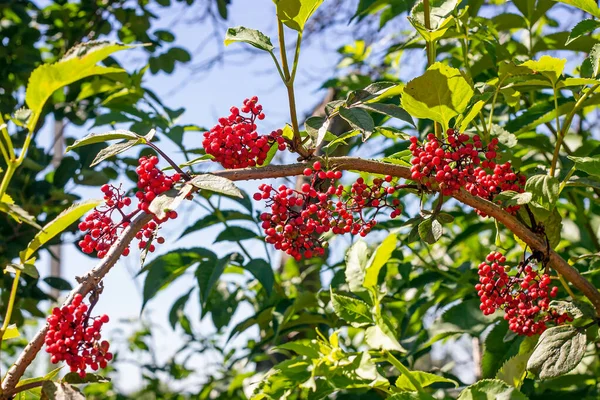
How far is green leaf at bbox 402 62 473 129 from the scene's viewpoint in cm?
113

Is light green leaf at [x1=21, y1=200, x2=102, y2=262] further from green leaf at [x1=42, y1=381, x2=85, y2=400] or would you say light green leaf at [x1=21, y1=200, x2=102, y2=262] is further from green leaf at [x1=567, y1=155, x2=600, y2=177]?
green leaf at [x1=567, y1=155, x2=600, y2=177]

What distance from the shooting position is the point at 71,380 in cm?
100

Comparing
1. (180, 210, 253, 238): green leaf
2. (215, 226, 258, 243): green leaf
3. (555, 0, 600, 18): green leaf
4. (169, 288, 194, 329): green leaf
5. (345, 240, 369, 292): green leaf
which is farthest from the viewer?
(169, 288, 194, 329): green leaf

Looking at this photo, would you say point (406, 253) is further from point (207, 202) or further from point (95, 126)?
point (95, 126)

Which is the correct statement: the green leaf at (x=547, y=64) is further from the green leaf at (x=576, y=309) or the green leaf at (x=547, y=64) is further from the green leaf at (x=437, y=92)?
the green leaf at (x=576, y=309)

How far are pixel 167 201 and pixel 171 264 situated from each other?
106 centimetres

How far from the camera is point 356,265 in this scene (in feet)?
5.10

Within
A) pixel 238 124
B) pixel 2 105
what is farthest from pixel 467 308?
pixel 2 105

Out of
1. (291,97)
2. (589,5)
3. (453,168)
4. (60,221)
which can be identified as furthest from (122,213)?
(589,5)

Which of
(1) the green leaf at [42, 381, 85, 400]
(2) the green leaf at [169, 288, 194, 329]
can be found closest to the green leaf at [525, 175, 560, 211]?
(1) the green leaf at [42, 381, 85, 400]

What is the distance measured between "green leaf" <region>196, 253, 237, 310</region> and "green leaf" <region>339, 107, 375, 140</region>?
819 mm

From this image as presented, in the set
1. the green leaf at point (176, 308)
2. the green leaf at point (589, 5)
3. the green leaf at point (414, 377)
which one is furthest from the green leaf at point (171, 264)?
the green leaf at point (589, 5)

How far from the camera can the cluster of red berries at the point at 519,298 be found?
128 centimetres

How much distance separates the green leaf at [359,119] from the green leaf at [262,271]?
819 mm
